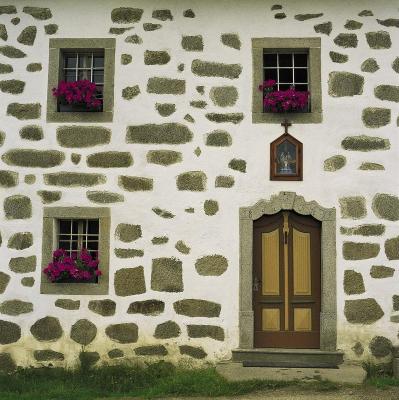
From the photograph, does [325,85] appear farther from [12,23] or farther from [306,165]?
[12,23]

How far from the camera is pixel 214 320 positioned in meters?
6.79

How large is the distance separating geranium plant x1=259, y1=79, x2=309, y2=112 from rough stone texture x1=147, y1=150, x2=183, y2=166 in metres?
1.28

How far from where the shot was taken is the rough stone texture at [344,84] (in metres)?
7.02

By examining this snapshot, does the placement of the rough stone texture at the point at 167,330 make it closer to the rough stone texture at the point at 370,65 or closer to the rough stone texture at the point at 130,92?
the rough stone texture at the point at 130,92

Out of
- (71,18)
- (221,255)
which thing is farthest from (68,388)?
(71,18)

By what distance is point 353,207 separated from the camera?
22.5 feet

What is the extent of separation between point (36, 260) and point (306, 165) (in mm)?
3520

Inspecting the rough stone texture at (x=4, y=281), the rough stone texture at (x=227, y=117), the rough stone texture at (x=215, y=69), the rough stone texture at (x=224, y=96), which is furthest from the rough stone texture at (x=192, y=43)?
the rough stone texture at (x=4, y=281)

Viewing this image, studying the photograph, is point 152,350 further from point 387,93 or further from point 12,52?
point 387,93

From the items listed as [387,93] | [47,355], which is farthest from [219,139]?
[47,355]

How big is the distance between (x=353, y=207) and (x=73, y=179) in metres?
3.47

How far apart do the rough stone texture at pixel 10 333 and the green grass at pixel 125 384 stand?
0.40 metres

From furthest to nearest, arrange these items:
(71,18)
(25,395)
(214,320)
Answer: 1. (71,18)
2. (214,320)
3. (25,395)

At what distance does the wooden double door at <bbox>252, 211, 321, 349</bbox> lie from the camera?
6.86 meters
